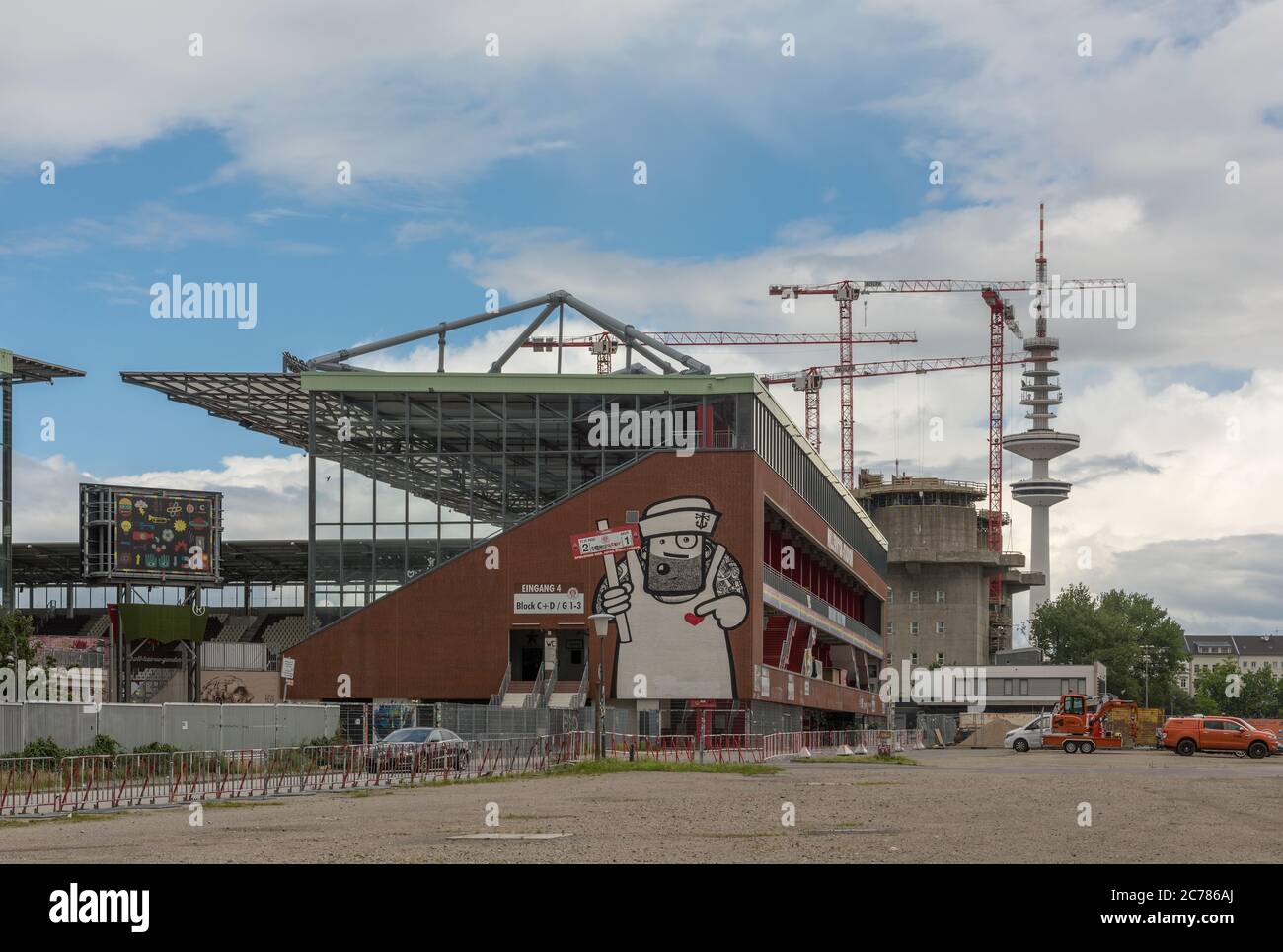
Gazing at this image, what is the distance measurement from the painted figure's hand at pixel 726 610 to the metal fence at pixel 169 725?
19.7 meters

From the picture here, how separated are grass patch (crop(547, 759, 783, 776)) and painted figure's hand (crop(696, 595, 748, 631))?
23639 mm

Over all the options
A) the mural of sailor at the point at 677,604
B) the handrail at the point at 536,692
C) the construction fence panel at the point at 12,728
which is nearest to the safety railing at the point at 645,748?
the mural of sailor at the point at 677,604

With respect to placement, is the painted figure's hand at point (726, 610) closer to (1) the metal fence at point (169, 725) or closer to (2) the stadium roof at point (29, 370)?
(1) the metal fence at point (169, 725)

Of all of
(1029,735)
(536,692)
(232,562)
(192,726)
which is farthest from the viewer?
(232,562)

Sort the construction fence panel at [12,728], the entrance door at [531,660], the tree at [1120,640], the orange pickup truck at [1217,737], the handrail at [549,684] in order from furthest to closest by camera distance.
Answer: the tree at [1120,640]
the entrance door at [531,660]
the orange pickup truck at [1217,737]
the handrail at [549,684]
the construction fence panel at [12,728]

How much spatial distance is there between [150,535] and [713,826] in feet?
208

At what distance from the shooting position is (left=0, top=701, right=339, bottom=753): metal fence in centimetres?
3869

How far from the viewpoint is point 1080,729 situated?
3081 inches

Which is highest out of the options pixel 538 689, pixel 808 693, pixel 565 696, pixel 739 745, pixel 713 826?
pixel 713 826

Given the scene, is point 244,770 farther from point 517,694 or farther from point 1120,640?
point 1120,640

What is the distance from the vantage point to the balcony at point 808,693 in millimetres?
70375

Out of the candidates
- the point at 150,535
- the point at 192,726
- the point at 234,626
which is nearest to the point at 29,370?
the point at 150,535
